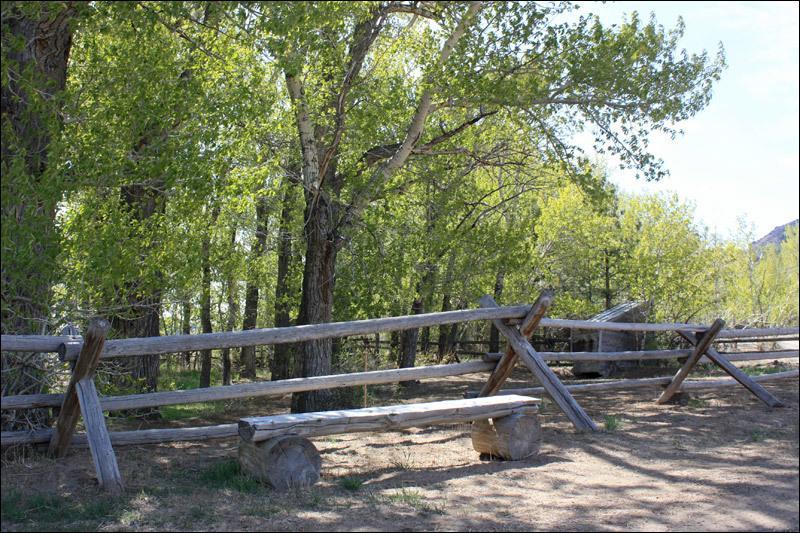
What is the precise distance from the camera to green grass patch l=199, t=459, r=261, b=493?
18.6 ft

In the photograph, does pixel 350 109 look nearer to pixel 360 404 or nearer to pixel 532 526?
pixel 360 404

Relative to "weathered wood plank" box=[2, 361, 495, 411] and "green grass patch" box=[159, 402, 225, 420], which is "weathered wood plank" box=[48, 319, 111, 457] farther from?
"green grass patch" box=[159, 402, 225, 420]

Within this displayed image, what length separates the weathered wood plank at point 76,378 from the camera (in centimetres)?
557

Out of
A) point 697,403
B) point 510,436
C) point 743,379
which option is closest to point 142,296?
point 510,436

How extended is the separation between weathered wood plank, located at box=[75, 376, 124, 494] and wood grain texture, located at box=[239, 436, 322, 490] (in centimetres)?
105

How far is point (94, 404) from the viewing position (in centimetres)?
578

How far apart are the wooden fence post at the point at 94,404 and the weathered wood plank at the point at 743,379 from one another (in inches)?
292

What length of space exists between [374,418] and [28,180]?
375 cm

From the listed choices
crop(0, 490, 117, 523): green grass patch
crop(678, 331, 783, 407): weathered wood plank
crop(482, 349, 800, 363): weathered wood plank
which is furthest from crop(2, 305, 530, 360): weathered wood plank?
crop(678, 331, 783, 407): weathered wood plank

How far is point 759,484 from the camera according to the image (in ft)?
17.8

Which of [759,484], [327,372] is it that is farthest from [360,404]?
[759,484]

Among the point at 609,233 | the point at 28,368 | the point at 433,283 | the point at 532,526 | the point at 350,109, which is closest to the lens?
the point at 532,526

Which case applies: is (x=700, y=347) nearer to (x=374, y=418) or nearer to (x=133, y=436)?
(x=374, y=418)

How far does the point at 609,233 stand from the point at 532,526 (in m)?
17.8
